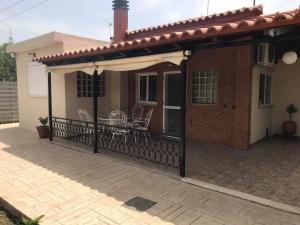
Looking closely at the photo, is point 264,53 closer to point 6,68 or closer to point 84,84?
point 84,84

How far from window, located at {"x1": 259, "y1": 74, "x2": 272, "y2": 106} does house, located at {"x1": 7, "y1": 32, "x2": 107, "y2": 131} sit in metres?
6.23

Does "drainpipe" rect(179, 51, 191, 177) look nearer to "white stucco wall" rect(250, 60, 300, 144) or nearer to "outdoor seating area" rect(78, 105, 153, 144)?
"outdoor seating area" rect(78, 105, 153, 144)

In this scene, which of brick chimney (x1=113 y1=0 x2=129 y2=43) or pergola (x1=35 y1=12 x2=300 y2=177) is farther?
brick chimney (x1=113 y1=0 x2=129 y2=43)

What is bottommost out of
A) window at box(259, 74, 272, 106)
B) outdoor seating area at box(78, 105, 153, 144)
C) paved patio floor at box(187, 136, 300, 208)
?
paved patio floor at box(187, 136, 300, 208)

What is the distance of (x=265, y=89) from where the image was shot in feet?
29.2

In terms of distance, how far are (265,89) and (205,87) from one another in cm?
238

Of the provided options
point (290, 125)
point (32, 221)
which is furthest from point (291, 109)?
point (32, 221)

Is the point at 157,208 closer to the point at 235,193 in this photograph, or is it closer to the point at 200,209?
the point at 200,209

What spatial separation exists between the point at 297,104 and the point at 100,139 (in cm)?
713

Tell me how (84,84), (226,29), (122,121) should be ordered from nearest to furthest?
(226,29), (122,121), (84,84)

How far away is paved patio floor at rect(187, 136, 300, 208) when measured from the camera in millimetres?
4598

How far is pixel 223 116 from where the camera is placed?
7.75m

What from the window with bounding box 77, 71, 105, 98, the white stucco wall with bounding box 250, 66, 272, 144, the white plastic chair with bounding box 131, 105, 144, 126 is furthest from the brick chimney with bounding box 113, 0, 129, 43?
the white stucco wall with bounding box 250, 66, 272, 144

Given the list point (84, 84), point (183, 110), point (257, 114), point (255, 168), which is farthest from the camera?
point (84, 84)
